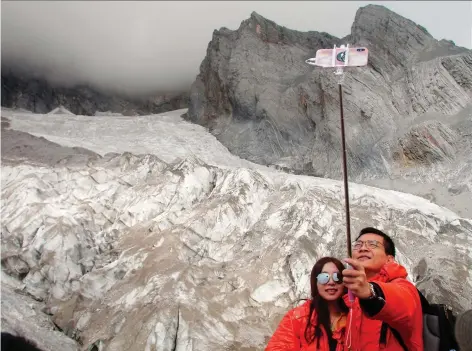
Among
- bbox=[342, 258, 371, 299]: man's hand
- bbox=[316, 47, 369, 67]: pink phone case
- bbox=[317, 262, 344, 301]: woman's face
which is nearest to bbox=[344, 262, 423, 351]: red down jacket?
bbox=[317, 262, 344, 301]: woman's face

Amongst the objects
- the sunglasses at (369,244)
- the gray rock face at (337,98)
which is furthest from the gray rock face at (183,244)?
the sunglasses at (369,244)

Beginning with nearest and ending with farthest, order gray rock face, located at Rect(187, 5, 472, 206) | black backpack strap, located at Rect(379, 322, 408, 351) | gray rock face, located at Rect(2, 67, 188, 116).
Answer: black backpack strap, located at Rect(379, 322, 408, 351)
gray rock face, located at Rect(187, 5, 472, 206)
gray rock face, located at Rect(2, 67, 188, 116)

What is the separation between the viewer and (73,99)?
44000 mm

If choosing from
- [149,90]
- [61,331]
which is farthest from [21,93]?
[61,331]

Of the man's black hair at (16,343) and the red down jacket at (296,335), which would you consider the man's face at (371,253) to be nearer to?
the red down jacket at (296,335)

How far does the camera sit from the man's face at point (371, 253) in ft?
12.3

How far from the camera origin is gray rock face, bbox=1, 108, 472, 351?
38.2ft

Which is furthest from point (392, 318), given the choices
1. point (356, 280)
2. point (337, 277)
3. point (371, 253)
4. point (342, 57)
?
point (342, 57)

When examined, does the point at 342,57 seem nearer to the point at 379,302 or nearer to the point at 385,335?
the point at 385,335

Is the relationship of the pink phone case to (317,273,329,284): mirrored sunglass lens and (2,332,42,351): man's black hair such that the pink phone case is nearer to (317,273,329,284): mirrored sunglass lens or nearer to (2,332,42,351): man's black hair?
(317,273,329,284): mirrored sunglass lens

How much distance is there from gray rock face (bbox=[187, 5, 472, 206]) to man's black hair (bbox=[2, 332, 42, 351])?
15.2 metres

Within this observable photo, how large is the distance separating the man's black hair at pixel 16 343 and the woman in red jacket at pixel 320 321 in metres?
8.66

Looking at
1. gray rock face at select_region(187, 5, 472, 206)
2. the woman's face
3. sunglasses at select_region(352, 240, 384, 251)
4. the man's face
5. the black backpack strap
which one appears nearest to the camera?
the black backpack strap

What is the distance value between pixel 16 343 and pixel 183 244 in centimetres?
549
